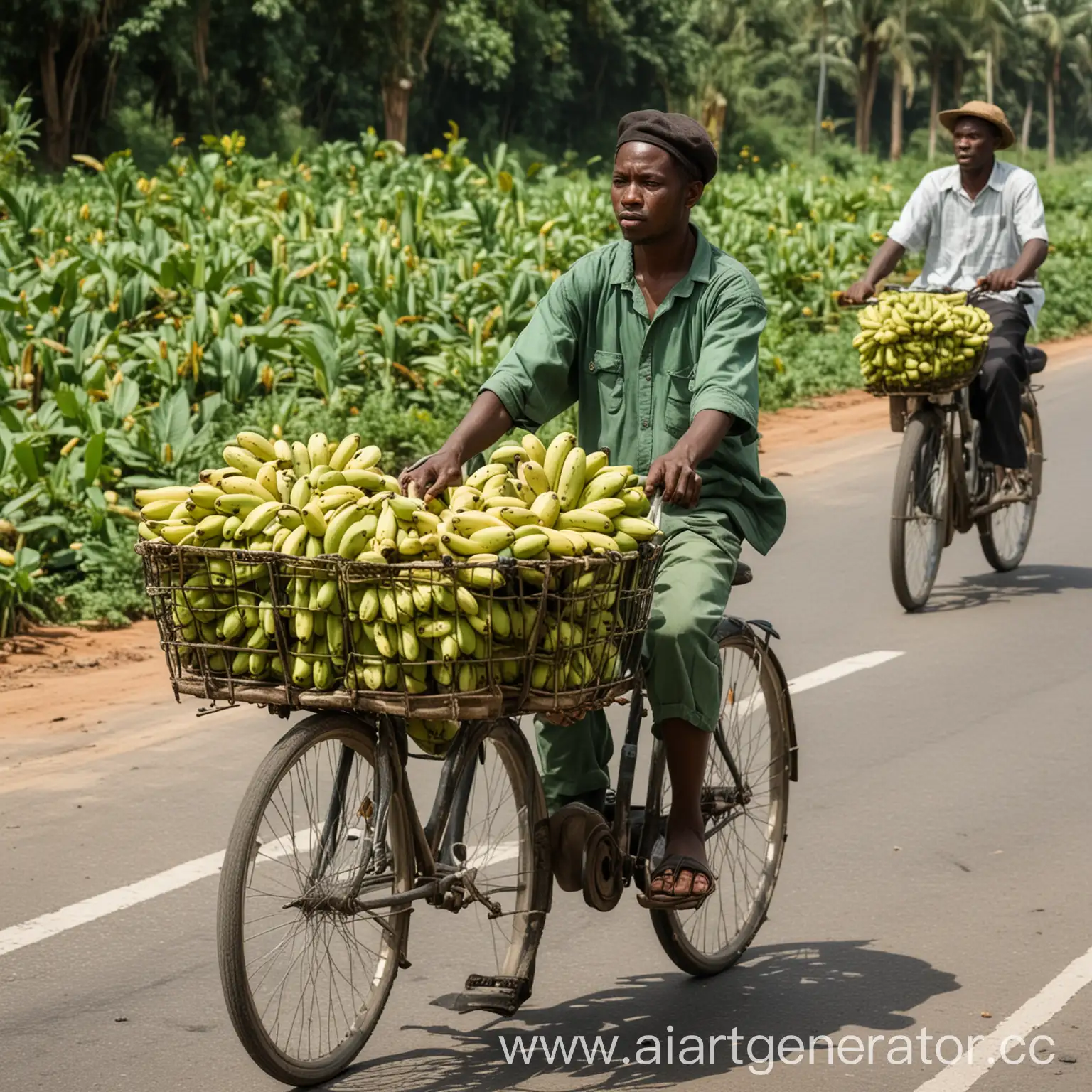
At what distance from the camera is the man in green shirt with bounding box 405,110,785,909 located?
4227mm

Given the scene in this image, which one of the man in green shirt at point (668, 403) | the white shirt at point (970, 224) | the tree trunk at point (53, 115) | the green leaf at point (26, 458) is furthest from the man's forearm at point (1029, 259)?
the tree trunk at point (53, 115)

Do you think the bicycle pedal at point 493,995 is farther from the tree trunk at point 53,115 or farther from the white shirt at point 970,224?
the tree trunk at point 53,115

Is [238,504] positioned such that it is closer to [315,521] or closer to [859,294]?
[315,521]

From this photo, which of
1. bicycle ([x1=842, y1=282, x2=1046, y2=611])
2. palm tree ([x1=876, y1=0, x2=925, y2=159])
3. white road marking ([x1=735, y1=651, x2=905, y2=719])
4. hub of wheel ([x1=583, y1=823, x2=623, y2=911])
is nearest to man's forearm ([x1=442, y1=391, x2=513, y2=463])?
hub of wheel ([x1=583, y1=823, x2=623, y2=911])

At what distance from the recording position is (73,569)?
9688mm

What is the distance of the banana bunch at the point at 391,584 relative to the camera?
360cm

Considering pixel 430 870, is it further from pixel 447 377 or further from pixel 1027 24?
pixel 1027 24

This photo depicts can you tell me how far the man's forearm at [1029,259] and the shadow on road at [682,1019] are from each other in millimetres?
4724

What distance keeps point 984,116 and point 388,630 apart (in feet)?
19.9

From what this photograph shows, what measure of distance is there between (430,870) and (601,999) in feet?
2.58

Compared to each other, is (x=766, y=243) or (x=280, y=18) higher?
(x=280, y=18)

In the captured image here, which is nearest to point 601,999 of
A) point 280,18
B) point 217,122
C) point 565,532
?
point 565,532

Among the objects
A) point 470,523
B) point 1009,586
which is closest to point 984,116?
point 1009,586

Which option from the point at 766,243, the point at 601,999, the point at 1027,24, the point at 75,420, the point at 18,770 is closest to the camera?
the point at 601,999
